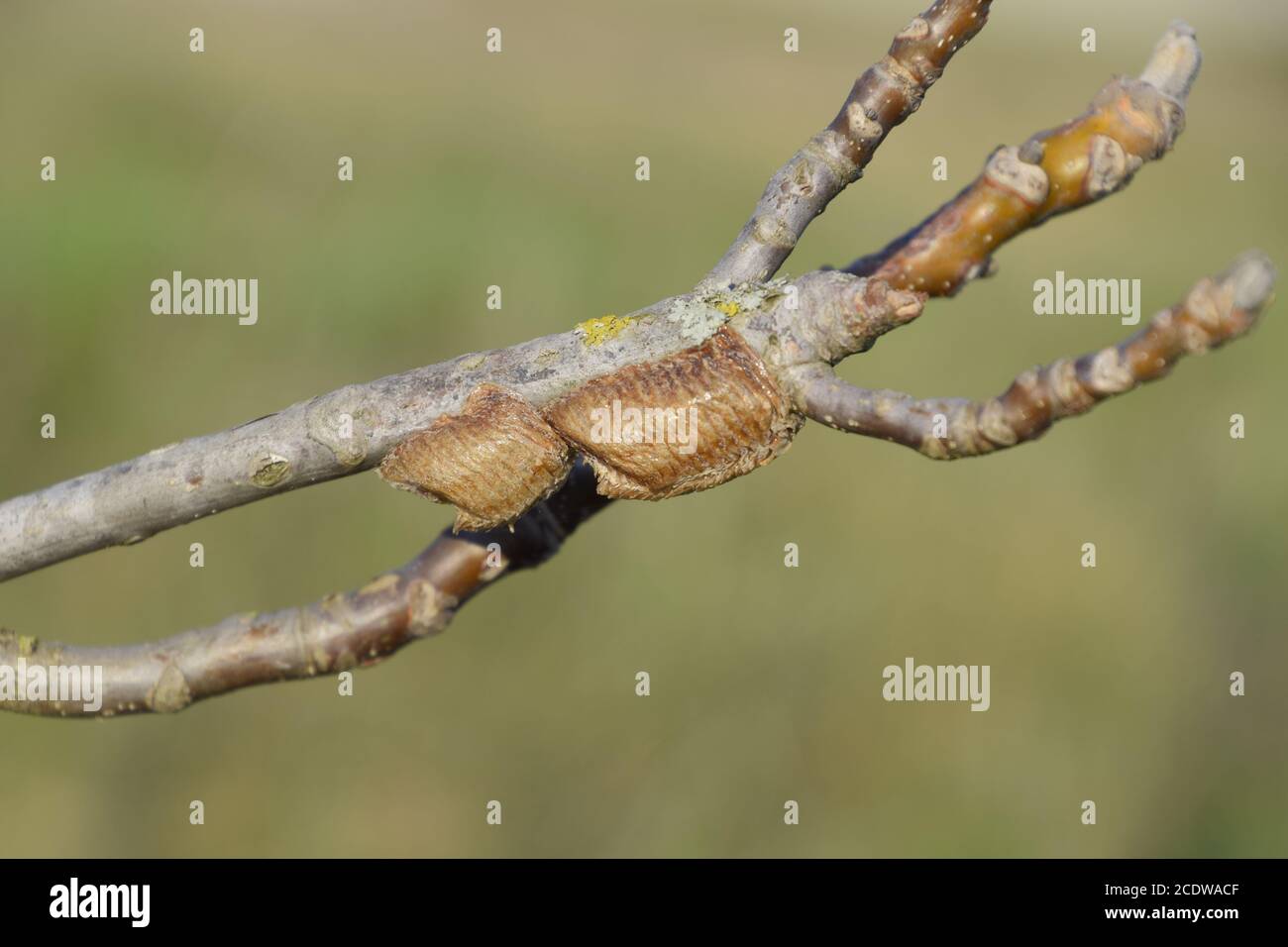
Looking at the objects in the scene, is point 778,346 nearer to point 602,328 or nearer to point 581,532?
point 602,328

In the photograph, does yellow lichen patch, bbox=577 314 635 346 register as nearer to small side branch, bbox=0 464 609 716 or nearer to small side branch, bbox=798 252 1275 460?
small side branch, bbox=798 252 1275 460

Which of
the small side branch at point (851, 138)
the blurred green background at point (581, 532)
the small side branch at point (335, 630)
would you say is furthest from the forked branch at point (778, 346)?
the blurred green background at point (581, 532)

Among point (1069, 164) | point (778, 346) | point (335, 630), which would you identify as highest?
point (1069, 164)

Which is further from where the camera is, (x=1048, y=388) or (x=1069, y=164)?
(x=1069, y=164)

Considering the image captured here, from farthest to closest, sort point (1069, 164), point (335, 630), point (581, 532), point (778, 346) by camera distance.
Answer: point (581, 532), point (335, 630), point (778, 346), point (1069, 164)

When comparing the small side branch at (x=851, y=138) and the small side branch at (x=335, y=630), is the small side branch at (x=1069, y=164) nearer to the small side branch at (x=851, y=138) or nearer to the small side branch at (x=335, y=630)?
the small side branch at (x=851, y=138)

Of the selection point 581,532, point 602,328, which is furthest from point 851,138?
point 581,532

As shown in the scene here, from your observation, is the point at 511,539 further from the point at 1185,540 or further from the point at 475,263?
the point at 1185,540
